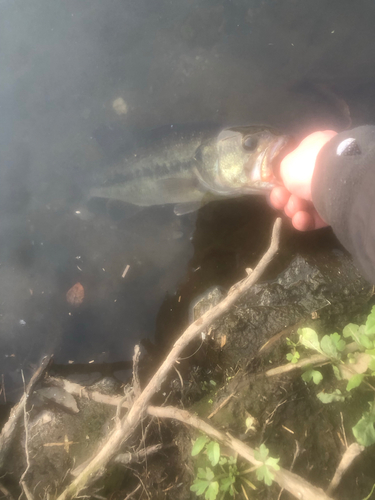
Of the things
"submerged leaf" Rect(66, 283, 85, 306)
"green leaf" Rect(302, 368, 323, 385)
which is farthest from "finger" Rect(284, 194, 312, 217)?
"submerged leaf" Rect(66, 283, 85, 306)

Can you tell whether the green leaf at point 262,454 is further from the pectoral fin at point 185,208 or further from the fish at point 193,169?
the pectoral fin at point 185,208

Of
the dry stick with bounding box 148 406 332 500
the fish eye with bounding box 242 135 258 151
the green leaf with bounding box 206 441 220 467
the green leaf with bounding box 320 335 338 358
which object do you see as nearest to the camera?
the dry stick with bounding box 148 406 332 500

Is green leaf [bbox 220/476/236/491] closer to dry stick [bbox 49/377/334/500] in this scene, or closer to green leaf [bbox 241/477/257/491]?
green leaf [bbox 241/477/257/491]

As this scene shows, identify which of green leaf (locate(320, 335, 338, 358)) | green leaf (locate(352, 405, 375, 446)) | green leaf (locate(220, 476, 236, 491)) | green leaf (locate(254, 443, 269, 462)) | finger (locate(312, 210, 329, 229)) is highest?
finger (locate(312, 210, 329, 229))

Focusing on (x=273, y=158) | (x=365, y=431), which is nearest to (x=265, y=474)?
(x=365, y=431)

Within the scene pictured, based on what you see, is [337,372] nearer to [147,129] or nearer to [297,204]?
[297,204]

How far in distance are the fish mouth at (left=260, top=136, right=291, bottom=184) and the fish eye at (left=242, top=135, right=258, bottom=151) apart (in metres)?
0.23

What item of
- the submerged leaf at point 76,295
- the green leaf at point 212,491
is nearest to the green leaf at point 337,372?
the green leaf at point 212,491

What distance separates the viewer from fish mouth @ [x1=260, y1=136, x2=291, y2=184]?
3.13 m

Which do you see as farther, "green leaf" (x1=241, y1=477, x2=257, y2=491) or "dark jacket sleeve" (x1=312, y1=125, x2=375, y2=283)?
"green leaf" (x1=241, y1=477, x2=257, y2=491)

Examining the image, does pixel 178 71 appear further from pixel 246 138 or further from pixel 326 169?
pixel 326 169

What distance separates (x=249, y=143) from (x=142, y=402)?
10.1ft

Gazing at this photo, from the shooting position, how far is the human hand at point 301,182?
2.55 meters

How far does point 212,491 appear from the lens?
6.88ft
